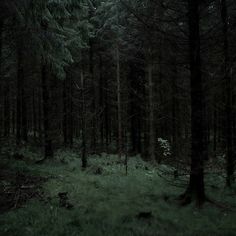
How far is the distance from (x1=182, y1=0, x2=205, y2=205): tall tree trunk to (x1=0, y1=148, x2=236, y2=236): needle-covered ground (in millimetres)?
579

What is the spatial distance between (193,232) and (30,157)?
552 inches

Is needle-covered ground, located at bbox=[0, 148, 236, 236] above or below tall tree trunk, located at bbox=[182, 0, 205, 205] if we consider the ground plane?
below

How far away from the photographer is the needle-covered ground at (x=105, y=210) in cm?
869

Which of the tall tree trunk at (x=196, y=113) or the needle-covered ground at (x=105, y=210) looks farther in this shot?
the tall tree trunk at (x=196, y=113)

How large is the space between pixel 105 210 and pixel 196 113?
425cm

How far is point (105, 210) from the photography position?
10.5m

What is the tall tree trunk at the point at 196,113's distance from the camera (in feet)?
36.6

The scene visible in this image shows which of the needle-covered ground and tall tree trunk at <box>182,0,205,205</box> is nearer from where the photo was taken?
the needle-covered ground

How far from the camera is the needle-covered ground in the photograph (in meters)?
8.69

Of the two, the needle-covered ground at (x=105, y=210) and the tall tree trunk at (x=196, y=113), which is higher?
the tall tree trunk at (x=196, y=113)

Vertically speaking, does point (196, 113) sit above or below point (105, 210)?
above

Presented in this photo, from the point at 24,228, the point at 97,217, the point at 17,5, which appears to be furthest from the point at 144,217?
the point at 17,5

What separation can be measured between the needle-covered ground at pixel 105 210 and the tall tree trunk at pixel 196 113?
0.58m

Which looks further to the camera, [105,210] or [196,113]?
[196,113]
